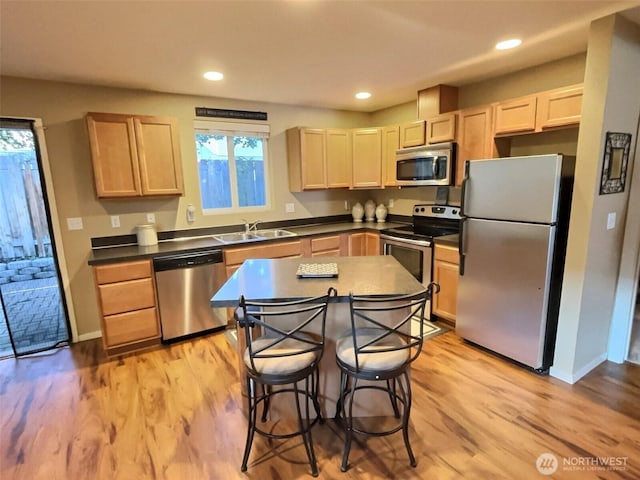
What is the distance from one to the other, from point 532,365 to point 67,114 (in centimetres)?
445

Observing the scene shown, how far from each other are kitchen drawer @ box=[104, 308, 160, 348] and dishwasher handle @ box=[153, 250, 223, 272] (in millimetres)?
421

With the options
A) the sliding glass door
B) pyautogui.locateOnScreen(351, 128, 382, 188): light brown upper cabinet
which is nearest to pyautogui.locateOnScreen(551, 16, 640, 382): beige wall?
pyautogui.locateOnScreen(351, 128, 382, 188): light brown upper cabinet

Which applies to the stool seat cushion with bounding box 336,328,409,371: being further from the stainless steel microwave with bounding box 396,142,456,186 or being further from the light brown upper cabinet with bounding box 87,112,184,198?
the light brown upper cabinet with bounding box 87,112,184,198

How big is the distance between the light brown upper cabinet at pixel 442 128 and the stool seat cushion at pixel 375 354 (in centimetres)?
235

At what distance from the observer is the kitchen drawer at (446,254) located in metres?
3.20

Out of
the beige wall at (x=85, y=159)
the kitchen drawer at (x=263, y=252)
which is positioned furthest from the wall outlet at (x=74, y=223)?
the kitchen drawer at (x=263, y=252)

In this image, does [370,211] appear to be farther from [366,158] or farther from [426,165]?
[426,165]

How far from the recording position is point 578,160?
7.59 ft

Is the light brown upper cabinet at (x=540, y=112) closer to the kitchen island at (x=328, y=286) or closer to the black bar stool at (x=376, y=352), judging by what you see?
the kitchen island at (x=328, y=286)

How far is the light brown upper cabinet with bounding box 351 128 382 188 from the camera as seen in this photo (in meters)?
4.31

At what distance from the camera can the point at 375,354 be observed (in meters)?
1.75

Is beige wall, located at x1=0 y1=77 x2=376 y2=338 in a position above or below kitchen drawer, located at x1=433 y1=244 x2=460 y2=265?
above

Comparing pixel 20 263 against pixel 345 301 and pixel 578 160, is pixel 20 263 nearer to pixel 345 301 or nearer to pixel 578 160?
pixel 345 301

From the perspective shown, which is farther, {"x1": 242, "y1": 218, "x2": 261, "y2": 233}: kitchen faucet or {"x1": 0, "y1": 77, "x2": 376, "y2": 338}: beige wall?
{"x1": 242, "y1": 218, "x2": 261, "y2": 233}: kitchen faucet
